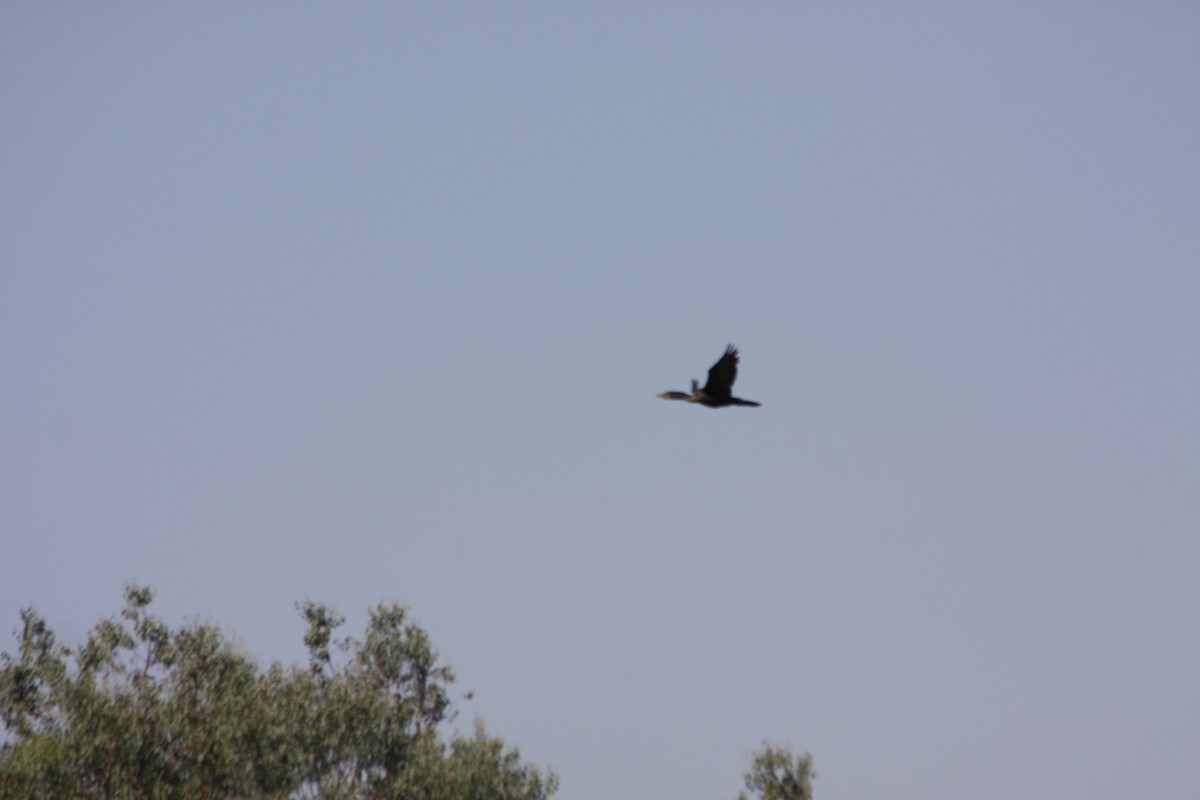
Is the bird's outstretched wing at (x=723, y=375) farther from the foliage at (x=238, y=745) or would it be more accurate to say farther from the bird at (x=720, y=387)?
the foliage at (x=238, y=745)

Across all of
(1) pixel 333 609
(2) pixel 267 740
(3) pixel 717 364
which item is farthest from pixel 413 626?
(3) pixel 717 364

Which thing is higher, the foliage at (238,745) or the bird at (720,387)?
the bird at (720,387)

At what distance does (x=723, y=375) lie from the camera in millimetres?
31000

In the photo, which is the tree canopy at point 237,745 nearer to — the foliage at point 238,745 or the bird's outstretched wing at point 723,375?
the foliage at point 238,745

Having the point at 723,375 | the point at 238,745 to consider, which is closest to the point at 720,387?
Result: the point at 723,375

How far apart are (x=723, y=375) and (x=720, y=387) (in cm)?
34

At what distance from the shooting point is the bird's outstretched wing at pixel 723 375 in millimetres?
30844

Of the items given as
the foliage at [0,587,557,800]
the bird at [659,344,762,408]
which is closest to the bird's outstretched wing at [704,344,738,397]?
the bird at [659,344,762,408]

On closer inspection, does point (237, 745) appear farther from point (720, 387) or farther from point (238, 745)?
point (720, 387)

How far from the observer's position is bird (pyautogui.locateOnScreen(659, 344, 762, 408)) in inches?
1216

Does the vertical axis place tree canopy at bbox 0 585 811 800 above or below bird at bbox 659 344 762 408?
below

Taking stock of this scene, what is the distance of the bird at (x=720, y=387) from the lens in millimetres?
30875

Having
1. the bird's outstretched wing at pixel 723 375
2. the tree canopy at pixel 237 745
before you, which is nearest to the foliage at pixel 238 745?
the tree canopy at pixel 237 745

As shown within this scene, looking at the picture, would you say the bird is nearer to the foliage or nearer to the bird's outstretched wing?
the bird's outstretched wing
